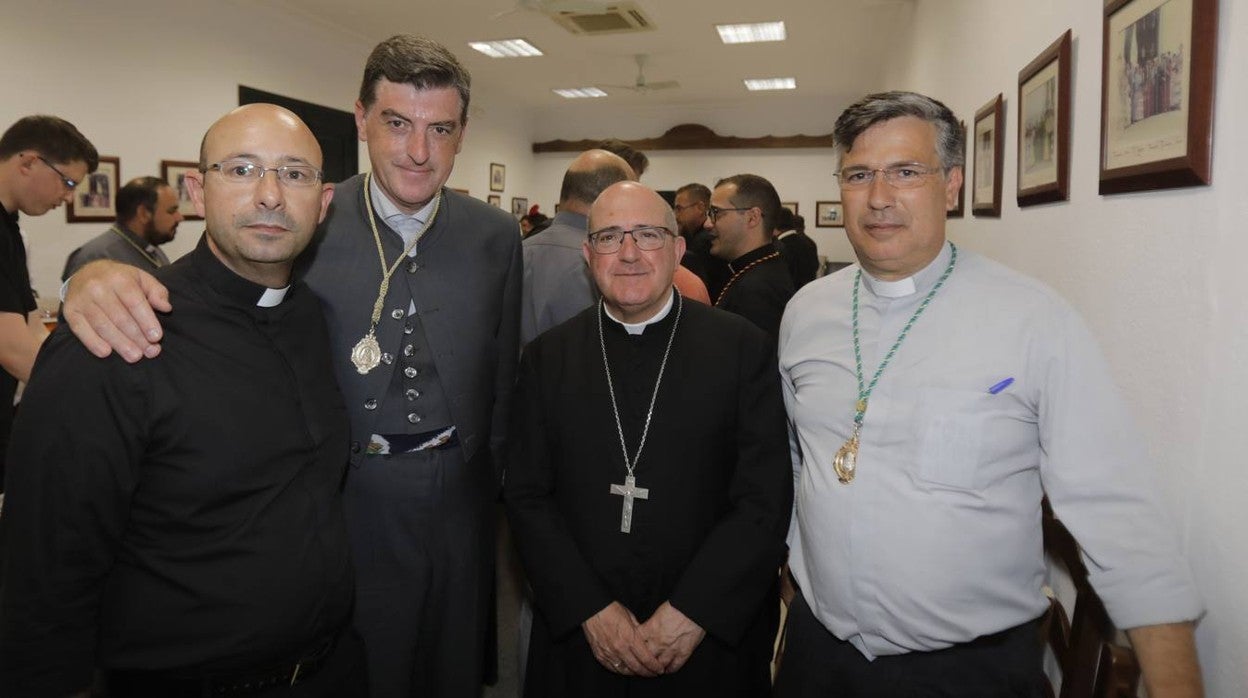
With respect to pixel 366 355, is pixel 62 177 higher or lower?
higher

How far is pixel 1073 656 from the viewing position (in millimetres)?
1782

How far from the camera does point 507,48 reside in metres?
9.42

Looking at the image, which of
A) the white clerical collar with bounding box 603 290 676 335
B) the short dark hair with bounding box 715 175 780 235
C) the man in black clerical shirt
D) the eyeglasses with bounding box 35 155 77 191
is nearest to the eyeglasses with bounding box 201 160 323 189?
the man in black clerical shirt

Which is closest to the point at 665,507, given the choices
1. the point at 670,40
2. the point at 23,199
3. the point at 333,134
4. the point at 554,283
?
the point at 554,283

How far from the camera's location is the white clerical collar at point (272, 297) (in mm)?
1649

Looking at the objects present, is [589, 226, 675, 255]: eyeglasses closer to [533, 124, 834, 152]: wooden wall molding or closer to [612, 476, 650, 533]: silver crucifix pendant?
[612, 476, 650, 533]: silver crucifix pendant

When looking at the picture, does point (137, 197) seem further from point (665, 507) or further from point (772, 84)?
point (772, 84)

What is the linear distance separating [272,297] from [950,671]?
1.67m

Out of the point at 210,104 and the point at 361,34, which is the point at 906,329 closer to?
the point at 210,104

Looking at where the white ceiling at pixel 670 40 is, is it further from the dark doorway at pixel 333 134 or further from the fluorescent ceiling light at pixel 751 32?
the dark doorway at pixel 333 134

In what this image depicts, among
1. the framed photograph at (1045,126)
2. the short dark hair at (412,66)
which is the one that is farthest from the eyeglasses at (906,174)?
the short dark hair at (412,66)

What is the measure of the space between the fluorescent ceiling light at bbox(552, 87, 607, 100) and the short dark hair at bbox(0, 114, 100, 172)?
9.23 m

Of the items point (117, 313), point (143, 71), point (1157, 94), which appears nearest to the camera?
point (117, 313)

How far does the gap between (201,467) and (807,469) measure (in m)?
1.31
